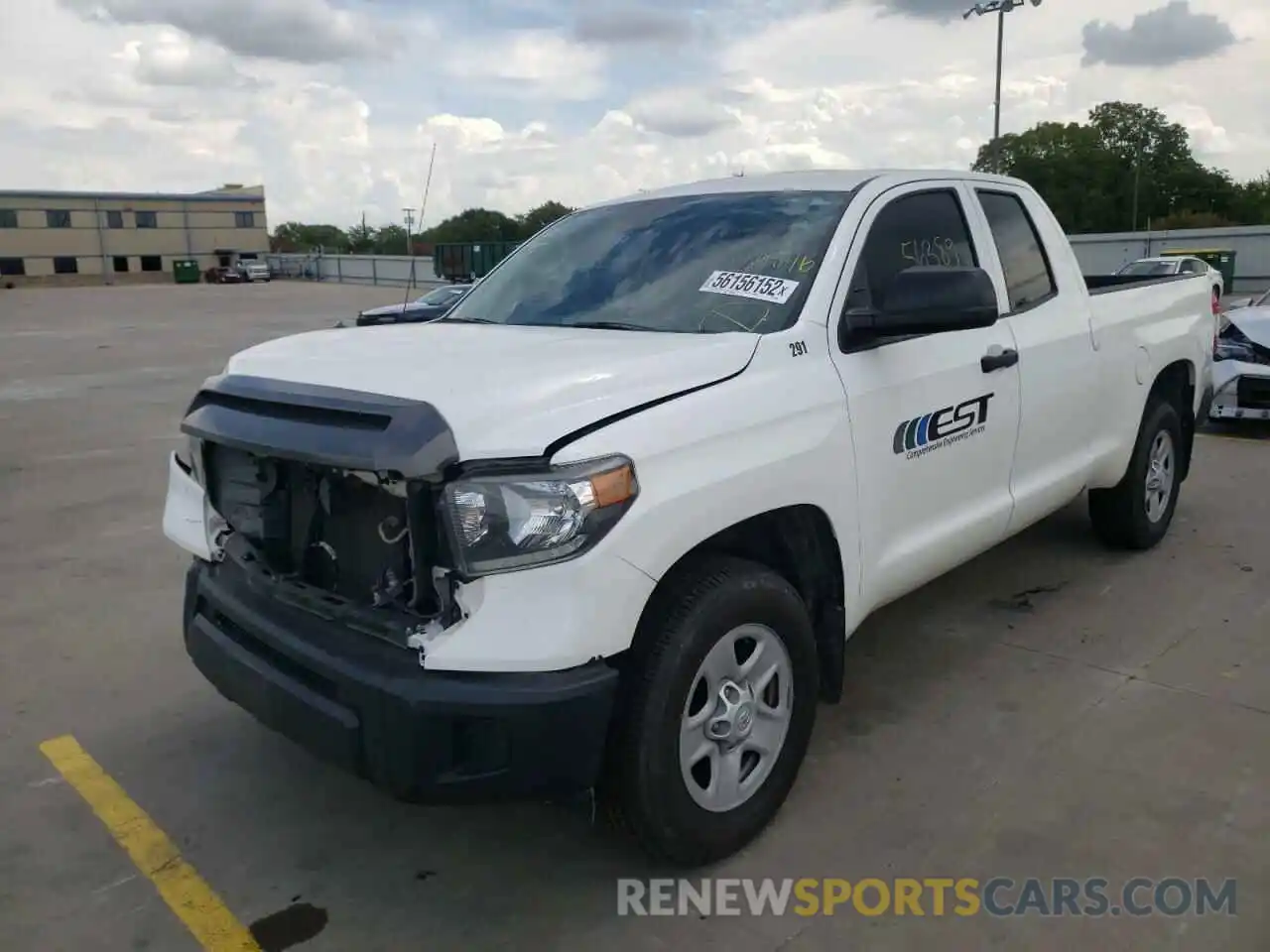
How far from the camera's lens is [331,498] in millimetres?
2918

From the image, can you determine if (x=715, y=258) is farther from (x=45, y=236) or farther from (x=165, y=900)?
(x=45, y=236)

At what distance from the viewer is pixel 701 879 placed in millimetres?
2947

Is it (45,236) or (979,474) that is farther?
(45,236)

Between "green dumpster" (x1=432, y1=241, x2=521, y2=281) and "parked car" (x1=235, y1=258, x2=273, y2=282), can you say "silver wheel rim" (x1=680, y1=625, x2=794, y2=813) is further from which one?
"parked car" (x1=235, y1=258, x2=273, y2=282)

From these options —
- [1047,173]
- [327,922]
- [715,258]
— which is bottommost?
[327,922]

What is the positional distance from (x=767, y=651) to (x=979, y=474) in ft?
4.68

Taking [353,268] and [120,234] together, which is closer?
[353,268]

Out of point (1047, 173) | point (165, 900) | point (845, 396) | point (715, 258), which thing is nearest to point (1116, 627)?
point (845, 396)

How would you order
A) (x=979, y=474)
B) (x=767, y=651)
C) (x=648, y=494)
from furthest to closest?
1. (x=979, y=474)
2. (x=767, y=651)
3. (x=648, y=494)

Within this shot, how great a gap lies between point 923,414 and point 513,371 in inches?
59.5

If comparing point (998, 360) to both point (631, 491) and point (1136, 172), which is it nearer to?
point (631, 491)

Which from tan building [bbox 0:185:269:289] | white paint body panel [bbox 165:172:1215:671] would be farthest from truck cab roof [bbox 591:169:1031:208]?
tan building [bbox 0:185:269:289]

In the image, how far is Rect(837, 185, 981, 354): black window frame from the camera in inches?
131

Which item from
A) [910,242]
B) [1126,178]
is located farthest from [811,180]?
[1126,178]
